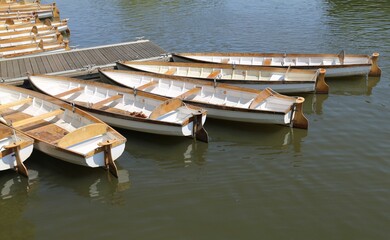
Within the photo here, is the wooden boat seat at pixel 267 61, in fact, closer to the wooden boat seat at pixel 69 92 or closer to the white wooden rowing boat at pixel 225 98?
the white wooden rowing boat at pixel 225 98

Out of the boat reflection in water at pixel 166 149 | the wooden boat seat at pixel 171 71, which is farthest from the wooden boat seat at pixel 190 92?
the wooden boat seat at pixel 171 71

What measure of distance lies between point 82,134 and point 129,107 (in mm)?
3749

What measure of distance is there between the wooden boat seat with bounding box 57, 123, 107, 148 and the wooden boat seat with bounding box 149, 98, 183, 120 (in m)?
2.00

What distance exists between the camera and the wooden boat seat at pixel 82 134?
11883 millimetres

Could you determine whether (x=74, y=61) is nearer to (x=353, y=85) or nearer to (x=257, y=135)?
(x=257, y=135)

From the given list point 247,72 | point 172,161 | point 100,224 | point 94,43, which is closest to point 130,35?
point 94,43

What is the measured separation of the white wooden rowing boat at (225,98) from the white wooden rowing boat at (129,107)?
102 centimetres

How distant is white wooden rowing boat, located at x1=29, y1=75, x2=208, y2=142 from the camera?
44.2 ft

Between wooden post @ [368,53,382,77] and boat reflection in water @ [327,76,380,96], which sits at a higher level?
wooden post @ [368,53,382,77]

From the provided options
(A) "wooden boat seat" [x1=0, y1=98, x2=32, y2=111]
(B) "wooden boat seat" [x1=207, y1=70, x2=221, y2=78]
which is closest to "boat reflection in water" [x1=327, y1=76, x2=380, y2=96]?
(B) "wooden boat seat" [x1=207, y1=70, x2=221, y2=78]

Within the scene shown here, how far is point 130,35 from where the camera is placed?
31453mm

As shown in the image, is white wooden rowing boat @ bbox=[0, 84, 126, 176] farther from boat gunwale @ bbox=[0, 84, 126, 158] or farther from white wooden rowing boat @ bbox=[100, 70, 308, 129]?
white wooden rowing boat @ bbox=[100, 70, 308, 129]

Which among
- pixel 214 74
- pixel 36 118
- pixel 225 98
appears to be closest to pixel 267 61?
pixel 214 74

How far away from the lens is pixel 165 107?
14.0 meters
